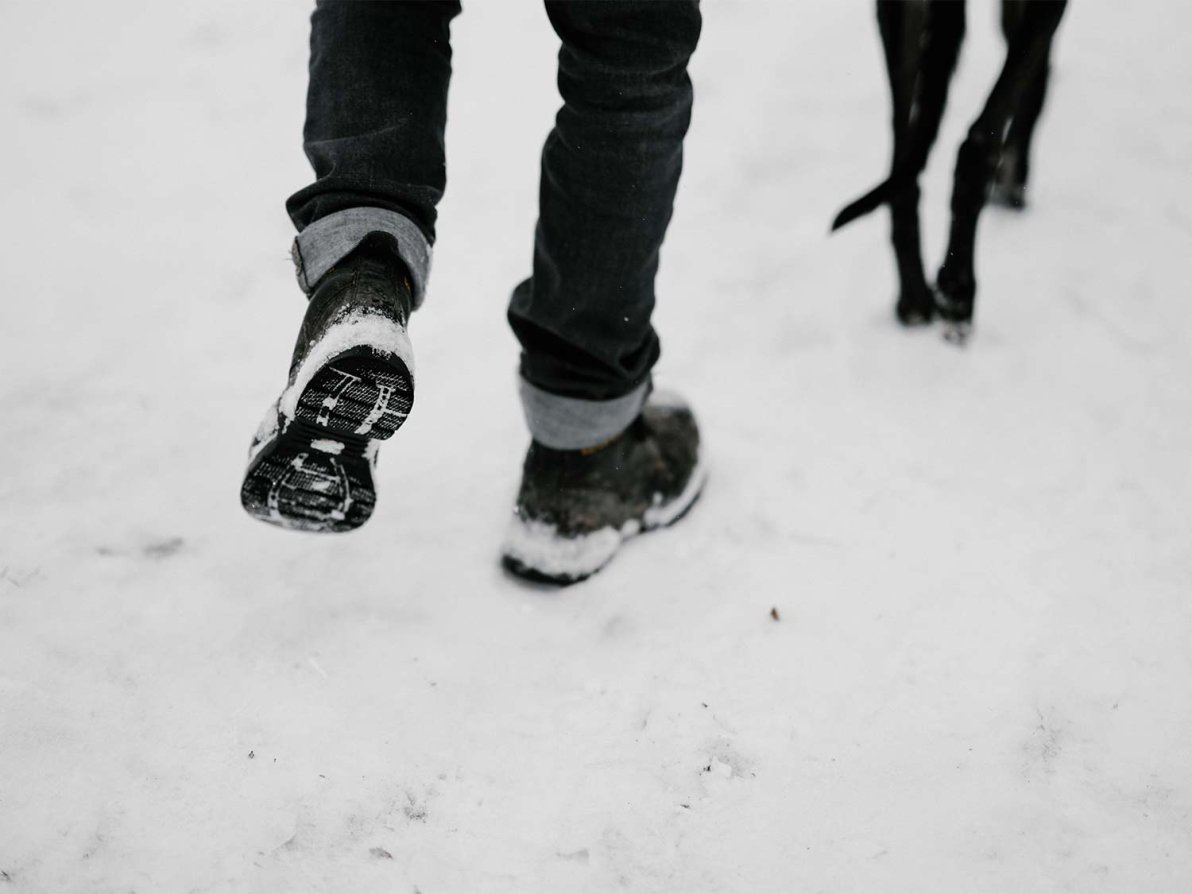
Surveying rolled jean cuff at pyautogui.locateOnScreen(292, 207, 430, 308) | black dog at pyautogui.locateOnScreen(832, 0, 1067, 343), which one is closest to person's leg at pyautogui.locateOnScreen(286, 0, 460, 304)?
rolled jean cuff at pyautogui.locateOnScreen(292, 207, 430, 308)

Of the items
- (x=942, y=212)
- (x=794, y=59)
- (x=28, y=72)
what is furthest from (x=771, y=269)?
(x=28, y=72)

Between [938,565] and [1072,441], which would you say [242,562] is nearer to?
[938,565]

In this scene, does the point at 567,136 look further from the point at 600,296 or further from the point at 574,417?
the point at 574,417

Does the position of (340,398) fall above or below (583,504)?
above

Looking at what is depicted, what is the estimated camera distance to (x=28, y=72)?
2.46 meters

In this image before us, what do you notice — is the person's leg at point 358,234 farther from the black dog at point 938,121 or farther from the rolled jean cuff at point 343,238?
the black dog at point 938,121

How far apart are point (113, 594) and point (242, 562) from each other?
19 centimetres

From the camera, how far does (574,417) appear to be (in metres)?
1.19

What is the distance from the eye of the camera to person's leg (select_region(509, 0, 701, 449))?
3.02ft

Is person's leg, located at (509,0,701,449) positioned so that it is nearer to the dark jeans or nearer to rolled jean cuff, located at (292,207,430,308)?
the dark jeans

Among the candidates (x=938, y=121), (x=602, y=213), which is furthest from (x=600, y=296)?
(x=938, y=121)

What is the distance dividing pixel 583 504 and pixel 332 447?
460 millimetres

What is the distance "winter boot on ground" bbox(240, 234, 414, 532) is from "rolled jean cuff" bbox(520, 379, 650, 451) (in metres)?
0.26

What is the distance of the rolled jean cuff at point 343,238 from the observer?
0.92m
